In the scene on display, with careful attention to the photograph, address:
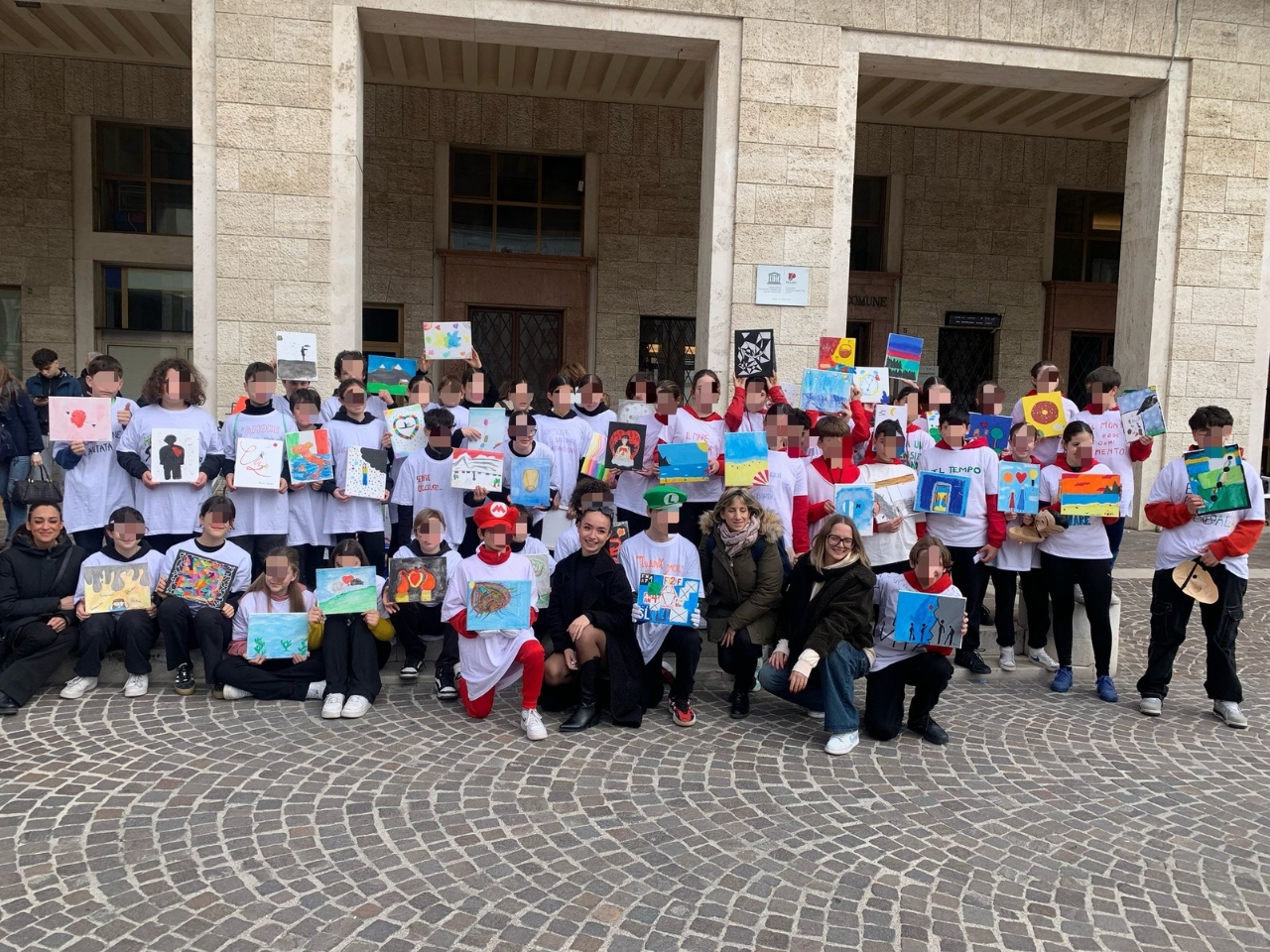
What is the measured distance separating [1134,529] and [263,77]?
12766 mm

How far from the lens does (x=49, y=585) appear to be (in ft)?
18.6

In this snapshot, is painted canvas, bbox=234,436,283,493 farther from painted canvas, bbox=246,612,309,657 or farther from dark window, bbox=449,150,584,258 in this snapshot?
dark window, bbox=449,150,584,258

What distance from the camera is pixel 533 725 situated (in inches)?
202

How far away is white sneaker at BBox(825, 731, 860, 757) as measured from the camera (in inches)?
197

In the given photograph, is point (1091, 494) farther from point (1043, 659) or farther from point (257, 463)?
point (257, 463)

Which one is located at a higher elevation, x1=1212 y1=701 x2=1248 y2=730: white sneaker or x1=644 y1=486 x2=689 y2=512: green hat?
x1=644 y1=486 x2=689 y2=512: green hat

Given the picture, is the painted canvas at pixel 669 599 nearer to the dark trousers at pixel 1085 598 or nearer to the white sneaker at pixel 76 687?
the dark trousers at pixel 1085 598

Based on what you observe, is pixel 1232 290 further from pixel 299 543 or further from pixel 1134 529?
pixel 299 543

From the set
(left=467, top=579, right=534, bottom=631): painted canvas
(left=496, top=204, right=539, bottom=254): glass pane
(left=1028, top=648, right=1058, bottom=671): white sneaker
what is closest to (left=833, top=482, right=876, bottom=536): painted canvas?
(left=1028, top=648, right=1058, bottom=671): white sneaker

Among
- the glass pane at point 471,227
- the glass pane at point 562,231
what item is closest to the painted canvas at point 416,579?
the glass pane at point 471,227

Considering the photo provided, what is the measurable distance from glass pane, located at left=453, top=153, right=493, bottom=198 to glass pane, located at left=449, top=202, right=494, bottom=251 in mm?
198

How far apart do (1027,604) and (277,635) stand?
5199 millimetres

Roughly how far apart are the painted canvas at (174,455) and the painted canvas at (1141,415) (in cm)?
684

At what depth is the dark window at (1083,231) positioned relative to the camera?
16844 millimetres
